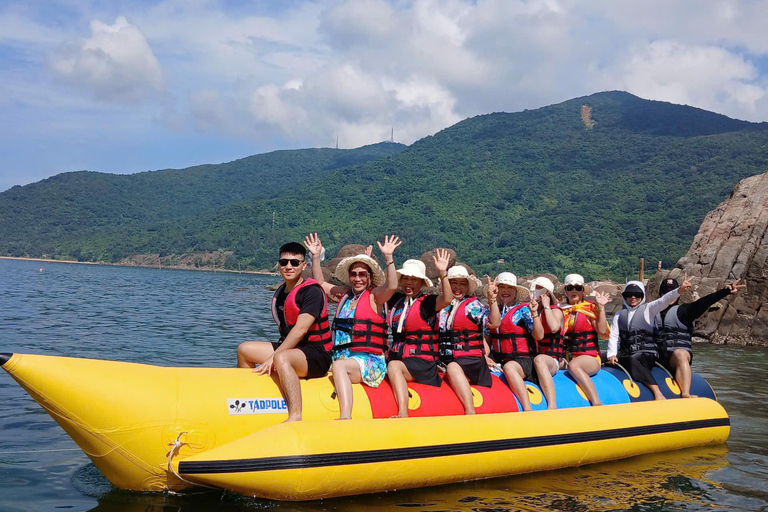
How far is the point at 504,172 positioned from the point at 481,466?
97.5 m

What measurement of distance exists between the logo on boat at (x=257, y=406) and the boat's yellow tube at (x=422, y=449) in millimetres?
332

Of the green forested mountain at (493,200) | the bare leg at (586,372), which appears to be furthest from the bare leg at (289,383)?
the green forested mountain at (493,200)

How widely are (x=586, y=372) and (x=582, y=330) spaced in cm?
40

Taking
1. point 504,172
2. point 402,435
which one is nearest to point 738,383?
point 402,435

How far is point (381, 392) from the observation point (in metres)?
5.38

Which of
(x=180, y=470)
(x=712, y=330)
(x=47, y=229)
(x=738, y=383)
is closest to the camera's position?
(x=180, y=470)

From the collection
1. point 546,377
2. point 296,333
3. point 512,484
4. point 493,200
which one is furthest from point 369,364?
point 493,200

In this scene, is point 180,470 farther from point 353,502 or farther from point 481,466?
point 481,466

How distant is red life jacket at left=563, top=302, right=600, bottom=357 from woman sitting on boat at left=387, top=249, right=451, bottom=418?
178cm

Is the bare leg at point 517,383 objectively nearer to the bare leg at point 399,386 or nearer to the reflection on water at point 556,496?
the reflection on water at point 556,496

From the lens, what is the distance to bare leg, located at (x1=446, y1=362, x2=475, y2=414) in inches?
222

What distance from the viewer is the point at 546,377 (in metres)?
6.22

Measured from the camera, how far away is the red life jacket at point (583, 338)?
6.76 meters

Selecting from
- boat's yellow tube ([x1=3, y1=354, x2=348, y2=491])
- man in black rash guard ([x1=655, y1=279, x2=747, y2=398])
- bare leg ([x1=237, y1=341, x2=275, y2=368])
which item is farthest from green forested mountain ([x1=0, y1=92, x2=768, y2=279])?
boat's yellow tube ([x1=3, y1=354, x2=348, y2=491])
